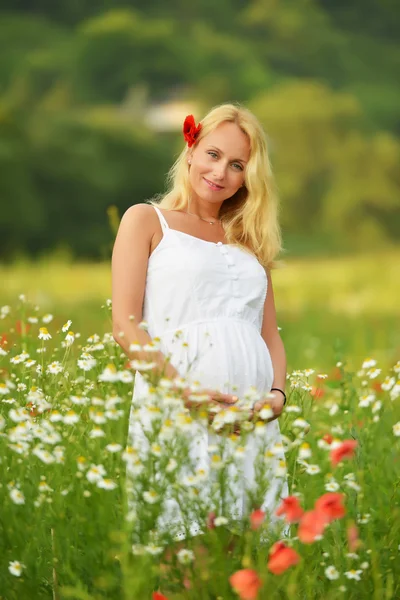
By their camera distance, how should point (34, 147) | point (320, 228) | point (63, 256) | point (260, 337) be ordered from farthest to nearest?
1. point (320, 228)
2. point (34, 147)
3. point (63, 256)
4. point (260, 337)

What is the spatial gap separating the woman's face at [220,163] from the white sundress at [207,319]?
170 millimetres

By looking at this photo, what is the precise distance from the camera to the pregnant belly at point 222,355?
262cm

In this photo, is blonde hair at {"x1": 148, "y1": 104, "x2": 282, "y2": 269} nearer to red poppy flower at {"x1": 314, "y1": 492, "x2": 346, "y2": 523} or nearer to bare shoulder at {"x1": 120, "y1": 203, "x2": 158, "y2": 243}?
bare shoulder at {"x1": 120, "y1": 203, "x2": 158, "y2": 243}

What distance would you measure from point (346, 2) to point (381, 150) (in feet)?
28.2

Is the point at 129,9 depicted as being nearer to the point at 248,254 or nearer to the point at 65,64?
the point at 65,64

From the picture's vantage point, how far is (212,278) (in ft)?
8.95

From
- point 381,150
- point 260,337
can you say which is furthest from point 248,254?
point 381,150

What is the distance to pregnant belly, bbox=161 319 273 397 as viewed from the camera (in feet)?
8.59

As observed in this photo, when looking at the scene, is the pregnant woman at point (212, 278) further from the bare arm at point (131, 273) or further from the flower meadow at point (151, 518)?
the flower meadow at point (151, 518)

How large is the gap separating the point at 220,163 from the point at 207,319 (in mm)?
489

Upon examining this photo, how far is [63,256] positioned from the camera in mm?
16562

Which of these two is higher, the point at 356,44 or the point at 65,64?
the point at 356,44

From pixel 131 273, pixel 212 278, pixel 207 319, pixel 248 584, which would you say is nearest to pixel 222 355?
pixel 207 319


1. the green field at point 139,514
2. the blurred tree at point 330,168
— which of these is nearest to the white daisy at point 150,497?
the green field at point 139,514
